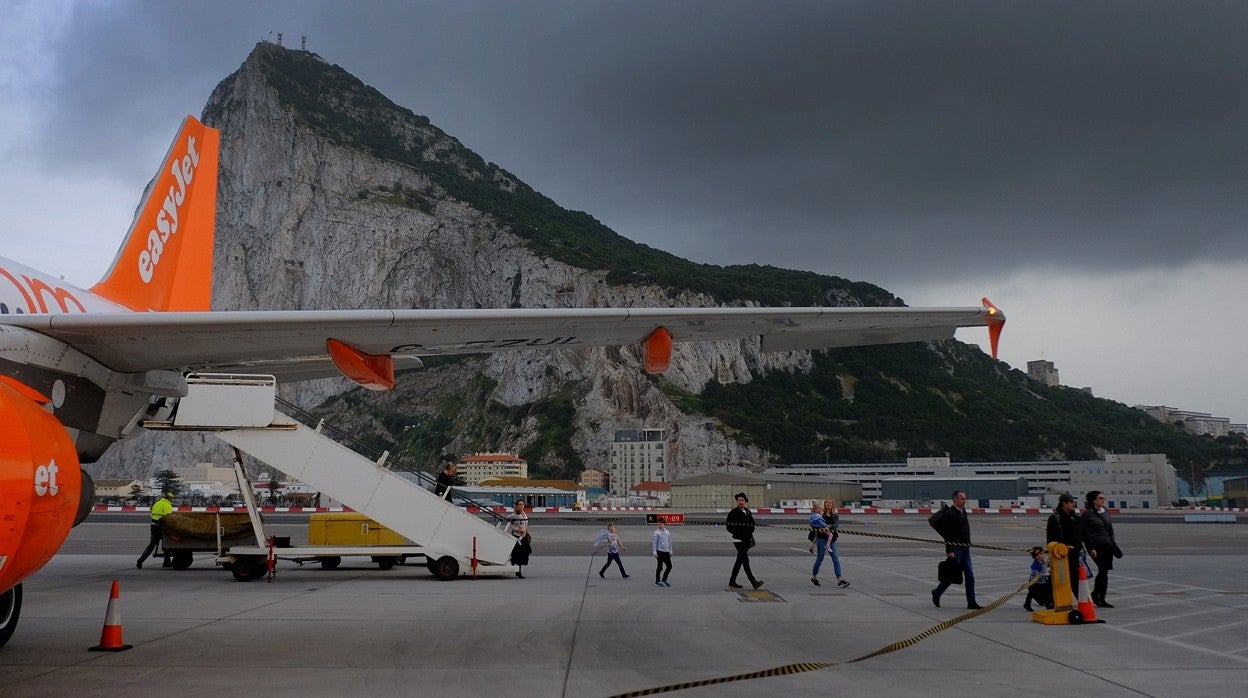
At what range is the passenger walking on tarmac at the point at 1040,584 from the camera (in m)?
12.5

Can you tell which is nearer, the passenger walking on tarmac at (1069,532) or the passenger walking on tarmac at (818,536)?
the passenger walking on tarmac at (1069,532)

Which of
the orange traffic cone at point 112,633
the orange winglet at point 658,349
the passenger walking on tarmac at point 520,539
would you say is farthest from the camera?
the passenger walking on tarmac at point 520,539

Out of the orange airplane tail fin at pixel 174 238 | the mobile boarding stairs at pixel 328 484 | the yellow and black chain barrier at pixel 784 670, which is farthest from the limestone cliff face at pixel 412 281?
the yellow and black chain barrier at pixel 784 670

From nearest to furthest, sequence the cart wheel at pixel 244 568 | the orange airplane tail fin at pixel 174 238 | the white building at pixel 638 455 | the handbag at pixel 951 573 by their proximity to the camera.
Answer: the handbag at pixel 951 573, the orange airplane tail fin at pixel 174 238, the cart wheel at pixel 244 568, the white building at pixel 638 455

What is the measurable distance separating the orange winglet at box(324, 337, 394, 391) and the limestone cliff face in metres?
144

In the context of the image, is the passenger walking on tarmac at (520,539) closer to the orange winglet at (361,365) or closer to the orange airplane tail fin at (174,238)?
the orange airplane tail fin at (174,238)

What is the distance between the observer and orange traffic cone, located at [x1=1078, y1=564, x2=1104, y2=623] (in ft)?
37.7

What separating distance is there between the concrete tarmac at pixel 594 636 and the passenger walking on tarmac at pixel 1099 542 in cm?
37

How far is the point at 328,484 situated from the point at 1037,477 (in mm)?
162975

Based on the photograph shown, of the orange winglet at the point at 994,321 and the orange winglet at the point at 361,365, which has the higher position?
the orange winglet at the point at 994,321

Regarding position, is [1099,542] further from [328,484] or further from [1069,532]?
[328,484]

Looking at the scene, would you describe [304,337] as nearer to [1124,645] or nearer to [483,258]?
[1124,645]

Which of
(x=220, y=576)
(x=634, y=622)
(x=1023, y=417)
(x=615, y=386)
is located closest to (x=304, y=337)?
(x=634, y=622)

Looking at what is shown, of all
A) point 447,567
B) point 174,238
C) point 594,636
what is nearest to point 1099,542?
point 594,636
